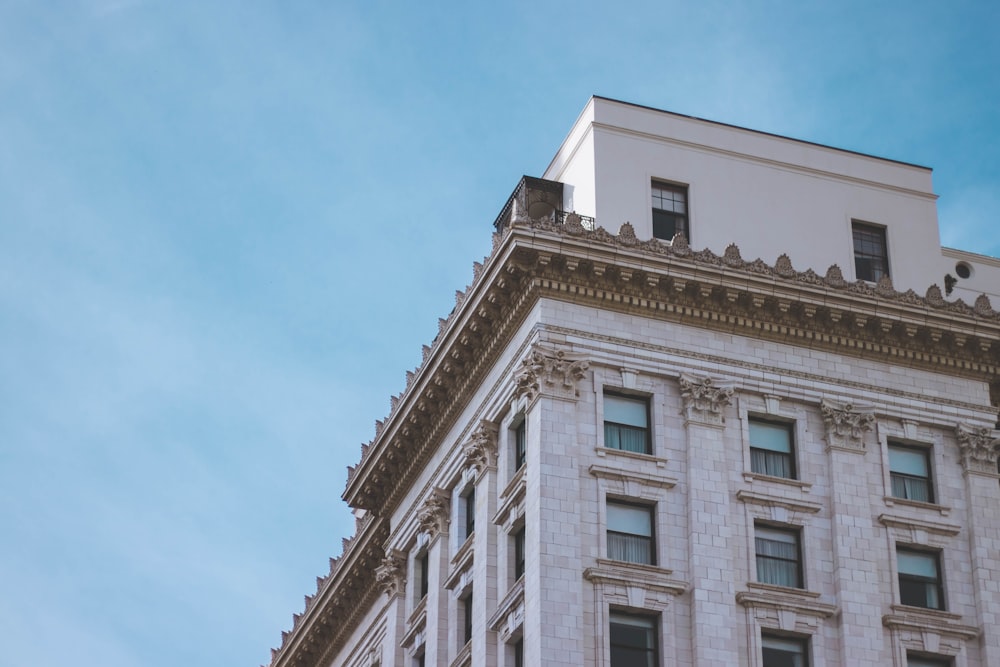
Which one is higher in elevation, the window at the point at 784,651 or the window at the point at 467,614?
the window at the point at 467,614

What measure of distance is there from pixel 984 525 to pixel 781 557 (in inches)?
289

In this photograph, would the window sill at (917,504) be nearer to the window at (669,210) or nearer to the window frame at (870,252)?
the window frame at (870,252)

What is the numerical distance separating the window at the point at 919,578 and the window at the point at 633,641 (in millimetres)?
8702

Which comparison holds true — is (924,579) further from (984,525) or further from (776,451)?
(776,451)

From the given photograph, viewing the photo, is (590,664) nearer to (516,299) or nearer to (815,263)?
(516,299)

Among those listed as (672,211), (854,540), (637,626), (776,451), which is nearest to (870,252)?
(672,211)

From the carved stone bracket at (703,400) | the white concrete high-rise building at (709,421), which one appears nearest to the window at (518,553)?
the white concrete high-rise building at (709,421)

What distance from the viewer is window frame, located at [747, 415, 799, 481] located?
62406mm

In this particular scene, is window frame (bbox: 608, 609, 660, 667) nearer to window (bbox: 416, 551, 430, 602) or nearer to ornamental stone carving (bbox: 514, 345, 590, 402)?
ornamental stone carving (bbox: 514, 345, 590, 402)

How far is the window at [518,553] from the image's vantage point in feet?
201

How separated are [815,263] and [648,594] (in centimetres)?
1536

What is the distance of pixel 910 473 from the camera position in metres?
64.1

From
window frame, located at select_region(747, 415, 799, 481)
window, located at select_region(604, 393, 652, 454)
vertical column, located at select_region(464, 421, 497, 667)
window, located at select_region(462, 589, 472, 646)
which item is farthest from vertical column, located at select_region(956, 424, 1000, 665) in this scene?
window, located at select_region(462, 589, 472, 646)

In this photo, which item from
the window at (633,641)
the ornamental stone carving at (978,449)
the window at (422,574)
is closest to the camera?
the window at (633,641)
